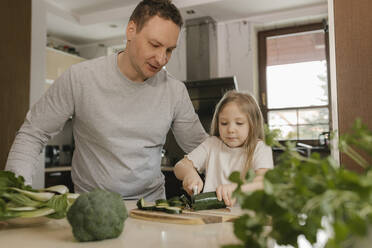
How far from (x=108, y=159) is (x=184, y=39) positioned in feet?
12.8

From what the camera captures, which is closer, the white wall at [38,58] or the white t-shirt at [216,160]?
the white t-shirt at [216,160]

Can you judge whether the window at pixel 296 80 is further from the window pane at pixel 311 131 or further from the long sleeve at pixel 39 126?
the long sleeve at pixel 39 126

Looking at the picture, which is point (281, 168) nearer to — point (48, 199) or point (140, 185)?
point (48, 199)

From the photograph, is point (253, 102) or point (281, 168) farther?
point (253, 102)

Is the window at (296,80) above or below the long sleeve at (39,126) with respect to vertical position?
above

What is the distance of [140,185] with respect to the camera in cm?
148

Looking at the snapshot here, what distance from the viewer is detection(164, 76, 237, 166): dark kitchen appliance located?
4.16 m

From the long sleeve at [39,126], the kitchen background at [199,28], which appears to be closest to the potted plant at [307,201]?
the long sleeve at [39,126]

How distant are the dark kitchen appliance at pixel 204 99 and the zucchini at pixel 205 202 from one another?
3.10 meters

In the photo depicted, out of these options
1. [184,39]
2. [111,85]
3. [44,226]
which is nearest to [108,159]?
[111,85]

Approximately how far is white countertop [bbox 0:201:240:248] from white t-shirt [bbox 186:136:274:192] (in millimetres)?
728

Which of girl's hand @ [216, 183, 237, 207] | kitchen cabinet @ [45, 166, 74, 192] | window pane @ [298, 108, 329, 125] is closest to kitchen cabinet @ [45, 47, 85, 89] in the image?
kitchen cabinet @ [45, 166, 74, 192]

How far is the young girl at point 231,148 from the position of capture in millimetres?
1459

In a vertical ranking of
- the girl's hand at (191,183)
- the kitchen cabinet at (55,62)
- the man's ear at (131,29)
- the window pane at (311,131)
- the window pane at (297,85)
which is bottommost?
the girl's hand at (191,183)
